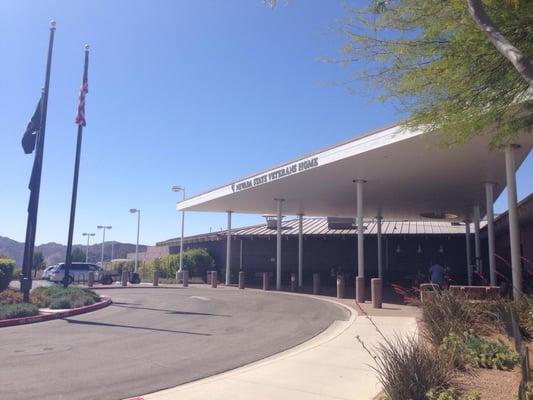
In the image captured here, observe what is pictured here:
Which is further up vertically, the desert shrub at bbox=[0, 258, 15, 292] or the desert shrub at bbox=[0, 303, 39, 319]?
the desert shrub at bbox=[0, 258, 15, 292]

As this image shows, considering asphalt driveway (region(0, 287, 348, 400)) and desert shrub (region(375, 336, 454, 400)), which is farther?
asphalt driveway (region(0, 287, 348, 400))

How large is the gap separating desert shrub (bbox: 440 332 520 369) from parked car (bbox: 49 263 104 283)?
1301 inches

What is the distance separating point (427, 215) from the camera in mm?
39094

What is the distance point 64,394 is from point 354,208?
102 feet

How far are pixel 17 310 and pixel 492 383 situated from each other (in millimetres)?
14168

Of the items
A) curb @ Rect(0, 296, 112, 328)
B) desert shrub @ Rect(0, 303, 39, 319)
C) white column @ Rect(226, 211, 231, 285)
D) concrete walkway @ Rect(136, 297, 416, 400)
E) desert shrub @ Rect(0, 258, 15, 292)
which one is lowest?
concrete walkway @ Rect(136, 297, 416, 400)

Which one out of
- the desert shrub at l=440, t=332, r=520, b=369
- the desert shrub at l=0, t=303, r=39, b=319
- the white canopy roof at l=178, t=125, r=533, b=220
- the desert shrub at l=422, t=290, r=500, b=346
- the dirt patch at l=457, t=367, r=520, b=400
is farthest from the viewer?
the white canopy roof at l=178, t=125, r=533, b=220

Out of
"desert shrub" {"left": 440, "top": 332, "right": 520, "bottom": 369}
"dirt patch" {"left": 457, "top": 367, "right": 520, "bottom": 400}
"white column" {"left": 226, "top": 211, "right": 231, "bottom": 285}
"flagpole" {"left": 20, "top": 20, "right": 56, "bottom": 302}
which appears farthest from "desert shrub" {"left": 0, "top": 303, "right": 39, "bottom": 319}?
"white column" {"left": 226, "top": 211, "right": 231, "bottom": 285}

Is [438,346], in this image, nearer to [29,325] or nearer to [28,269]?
[29,325]

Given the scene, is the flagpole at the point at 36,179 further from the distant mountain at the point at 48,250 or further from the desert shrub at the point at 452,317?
the distant mountain at the point at 48,250

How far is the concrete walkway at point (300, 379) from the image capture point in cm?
735

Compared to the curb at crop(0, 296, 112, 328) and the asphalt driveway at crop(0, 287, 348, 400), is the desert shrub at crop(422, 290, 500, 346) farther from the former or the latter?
the curb at crop(0, 296, 112, 328)

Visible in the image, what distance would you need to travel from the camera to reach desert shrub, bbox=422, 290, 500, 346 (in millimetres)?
9289

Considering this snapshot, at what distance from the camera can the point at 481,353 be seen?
7926mm
